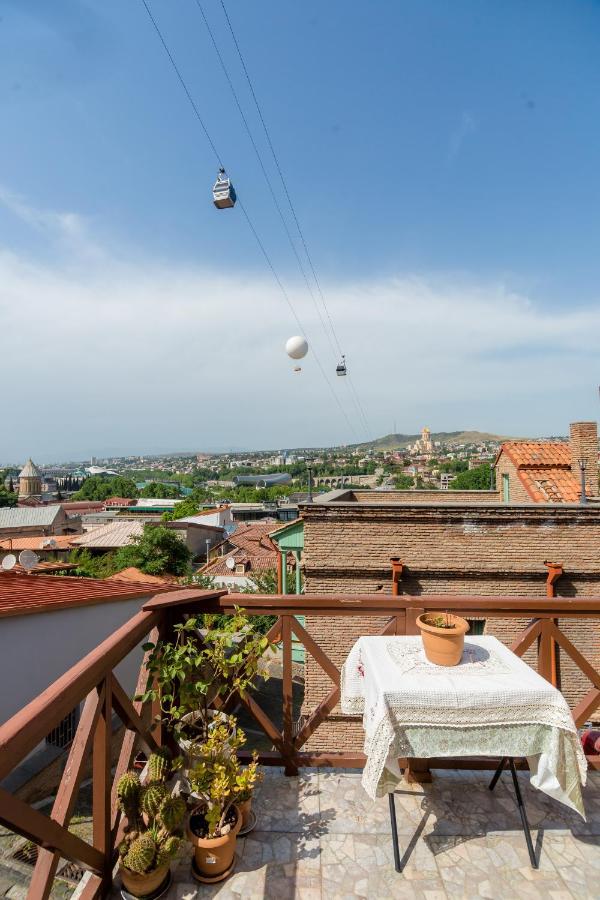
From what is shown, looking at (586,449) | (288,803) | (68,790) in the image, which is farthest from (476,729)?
(586,449)

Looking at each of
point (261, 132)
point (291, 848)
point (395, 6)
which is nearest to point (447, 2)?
point (395, 6)

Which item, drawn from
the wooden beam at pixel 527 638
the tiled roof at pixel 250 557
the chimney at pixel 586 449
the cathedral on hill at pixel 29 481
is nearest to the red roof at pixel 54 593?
the wooden beam at pixel 527 638

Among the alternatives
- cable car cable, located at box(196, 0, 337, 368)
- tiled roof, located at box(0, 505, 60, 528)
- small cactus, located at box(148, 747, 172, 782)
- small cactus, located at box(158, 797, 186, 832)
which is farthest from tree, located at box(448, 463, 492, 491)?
small cactus, located at box(158, 797, 186, 832)

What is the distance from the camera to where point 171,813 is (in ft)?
6.19

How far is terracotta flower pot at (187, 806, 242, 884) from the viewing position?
191 centimetres

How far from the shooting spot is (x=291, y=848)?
2.09m

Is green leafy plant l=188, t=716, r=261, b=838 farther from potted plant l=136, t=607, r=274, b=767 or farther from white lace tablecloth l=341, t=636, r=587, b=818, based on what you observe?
white lace tablecloth l=341, t=636, r=587, b=818

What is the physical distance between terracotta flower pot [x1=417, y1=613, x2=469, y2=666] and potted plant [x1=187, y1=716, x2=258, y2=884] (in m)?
0.97

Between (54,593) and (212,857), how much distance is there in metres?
5.99

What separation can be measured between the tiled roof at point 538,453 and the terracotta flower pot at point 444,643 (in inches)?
377

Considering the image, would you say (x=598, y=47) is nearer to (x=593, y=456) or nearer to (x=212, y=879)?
(x=593, y=456)

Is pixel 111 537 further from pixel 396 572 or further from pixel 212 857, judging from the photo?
pixel 212 857

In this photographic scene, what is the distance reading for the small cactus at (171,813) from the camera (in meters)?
1.87

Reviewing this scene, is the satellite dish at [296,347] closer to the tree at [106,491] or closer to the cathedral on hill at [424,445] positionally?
the tree at [106,491]
